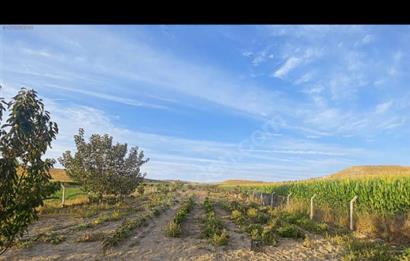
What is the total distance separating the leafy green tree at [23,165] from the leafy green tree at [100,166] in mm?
17538

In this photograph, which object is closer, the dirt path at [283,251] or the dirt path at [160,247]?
the dirt path at [160,247]

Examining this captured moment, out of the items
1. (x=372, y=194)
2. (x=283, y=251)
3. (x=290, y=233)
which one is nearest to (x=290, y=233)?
(x=290, y=233)

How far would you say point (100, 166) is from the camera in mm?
26547

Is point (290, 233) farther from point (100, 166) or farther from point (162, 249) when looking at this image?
point (100, 166)

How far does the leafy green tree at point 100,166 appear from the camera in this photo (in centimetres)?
2617

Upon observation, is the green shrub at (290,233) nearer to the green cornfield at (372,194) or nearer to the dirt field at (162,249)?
the dirt field at (162,249)

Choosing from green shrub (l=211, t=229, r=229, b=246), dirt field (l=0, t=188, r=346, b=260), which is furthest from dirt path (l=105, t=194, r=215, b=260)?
green shrub (l=211, t=229, r=229, b=246)

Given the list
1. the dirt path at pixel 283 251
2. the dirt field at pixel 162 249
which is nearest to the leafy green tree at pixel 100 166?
the dirt field at pixel 162 249

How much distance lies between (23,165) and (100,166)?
59.2 ft

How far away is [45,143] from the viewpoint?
8.87m

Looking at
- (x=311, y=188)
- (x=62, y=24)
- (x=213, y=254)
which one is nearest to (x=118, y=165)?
(x=311, y=188)

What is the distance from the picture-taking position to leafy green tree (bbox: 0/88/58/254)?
328 inches
